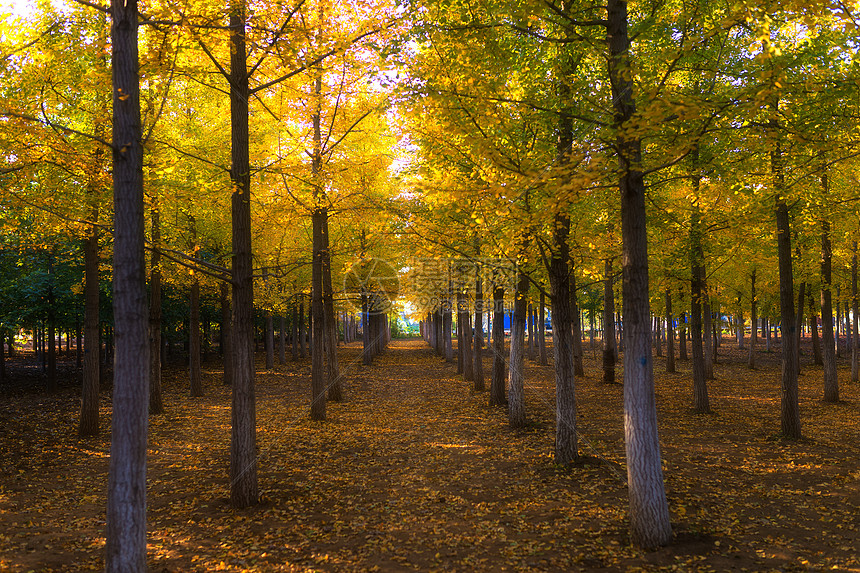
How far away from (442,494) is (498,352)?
668 cm

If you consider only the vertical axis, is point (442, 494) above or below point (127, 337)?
below

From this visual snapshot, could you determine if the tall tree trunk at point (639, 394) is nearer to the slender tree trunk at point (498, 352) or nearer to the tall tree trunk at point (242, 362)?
the tall tree trunk at point (242, 362)

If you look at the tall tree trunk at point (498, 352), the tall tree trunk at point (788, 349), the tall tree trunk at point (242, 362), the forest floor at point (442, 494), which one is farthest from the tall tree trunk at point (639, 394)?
the tall tree trunk at point (498, 352)

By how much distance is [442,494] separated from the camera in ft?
25.1

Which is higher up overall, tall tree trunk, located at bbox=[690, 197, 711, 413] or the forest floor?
tall tree trunk, located at bbox=[690, 197, 711, 413]

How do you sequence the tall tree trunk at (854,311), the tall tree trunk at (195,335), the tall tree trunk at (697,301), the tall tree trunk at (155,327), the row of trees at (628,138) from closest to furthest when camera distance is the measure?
1. the row of trees at (628,138)
2. the tall tree trunk at (697,301)
3. the tall tree trunk at (155,327)
4. the tall tree trunk at (195,335)
5. the tall tree trunk at (854,311)

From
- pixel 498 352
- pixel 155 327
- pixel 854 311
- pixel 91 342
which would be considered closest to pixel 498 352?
pixel 498 352

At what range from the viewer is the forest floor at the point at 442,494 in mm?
5426

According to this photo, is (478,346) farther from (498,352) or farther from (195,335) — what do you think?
(195,335)

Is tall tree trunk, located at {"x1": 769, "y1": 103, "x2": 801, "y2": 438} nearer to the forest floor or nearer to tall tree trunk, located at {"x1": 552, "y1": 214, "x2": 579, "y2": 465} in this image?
the forest floor

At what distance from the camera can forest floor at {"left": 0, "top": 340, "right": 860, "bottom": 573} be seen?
17.8ft

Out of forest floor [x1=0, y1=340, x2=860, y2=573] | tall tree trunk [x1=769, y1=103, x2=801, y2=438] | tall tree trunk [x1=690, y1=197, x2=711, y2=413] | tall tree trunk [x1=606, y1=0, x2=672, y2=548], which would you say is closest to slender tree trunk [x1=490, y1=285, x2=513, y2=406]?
forest floor [x1=0, y1=340, x2=860, y2=573]

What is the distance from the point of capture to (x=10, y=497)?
762 cm

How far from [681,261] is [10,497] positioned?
14833mm
